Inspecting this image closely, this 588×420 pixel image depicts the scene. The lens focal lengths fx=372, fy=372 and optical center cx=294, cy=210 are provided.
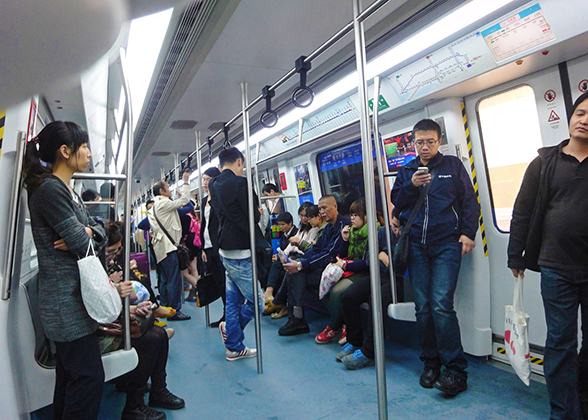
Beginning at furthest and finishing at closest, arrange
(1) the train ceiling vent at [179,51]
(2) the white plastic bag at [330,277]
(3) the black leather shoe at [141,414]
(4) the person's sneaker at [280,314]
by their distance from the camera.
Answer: (4) the person's sneaker at [280,314] < (2) the white plastic bag at [330,277] < (1) the train ceiling vent at [179,51] < (3) the black leather shoe at [141,414]

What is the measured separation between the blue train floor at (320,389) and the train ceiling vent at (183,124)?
280 cm

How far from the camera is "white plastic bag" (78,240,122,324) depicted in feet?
5.16

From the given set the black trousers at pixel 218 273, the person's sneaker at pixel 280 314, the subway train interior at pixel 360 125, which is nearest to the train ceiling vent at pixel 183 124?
the subway train interior at pixel 360 125

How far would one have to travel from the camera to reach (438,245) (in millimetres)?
2662

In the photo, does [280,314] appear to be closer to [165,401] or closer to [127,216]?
[165,401]

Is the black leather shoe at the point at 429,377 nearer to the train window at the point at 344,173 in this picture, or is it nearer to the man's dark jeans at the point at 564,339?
the man's dark jeans at the point at 564,339

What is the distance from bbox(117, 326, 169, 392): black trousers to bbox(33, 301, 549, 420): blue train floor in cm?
29

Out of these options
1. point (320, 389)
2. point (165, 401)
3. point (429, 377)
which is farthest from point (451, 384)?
point (165, 401)

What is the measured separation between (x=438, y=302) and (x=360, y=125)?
137cm

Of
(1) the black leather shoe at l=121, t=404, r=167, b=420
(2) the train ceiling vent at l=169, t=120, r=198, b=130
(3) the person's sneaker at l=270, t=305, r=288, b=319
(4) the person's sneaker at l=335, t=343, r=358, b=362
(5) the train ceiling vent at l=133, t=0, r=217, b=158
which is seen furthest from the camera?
(2) the train ceiling vent at l=169, t=120, r=198, b=130

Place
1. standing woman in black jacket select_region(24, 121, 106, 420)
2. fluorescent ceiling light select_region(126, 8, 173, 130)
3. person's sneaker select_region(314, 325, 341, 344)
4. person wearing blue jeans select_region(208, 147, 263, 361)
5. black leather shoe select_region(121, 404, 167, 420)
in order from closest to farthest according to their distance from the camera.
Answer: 1. standing woman in black jacket select_region(24, 121, 106, 420)
2. black leather shoe select_region(121, 404, 167, 420)
3. fluorescent ceiling light select_region(126, 8, 173, 130)
4. person wearing blue jeans select_region(208, 147, 263, 361)
5. person's sneaker select_region(314, 325, 341, 344)

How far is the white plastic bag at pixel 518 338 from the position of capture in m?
2.00

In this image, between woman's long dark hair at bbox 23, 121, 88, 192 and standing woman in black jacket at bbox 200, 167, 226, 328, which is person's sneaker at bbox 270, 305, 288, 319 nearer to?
standing woman in black jacket at bbox 200, 167, 226, 328

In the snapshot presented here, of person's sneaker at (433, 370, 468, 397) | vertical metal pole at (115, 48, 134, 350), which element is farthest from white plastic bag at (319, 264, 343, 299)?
vertical metal pole at (115, 48, 134, 350)
